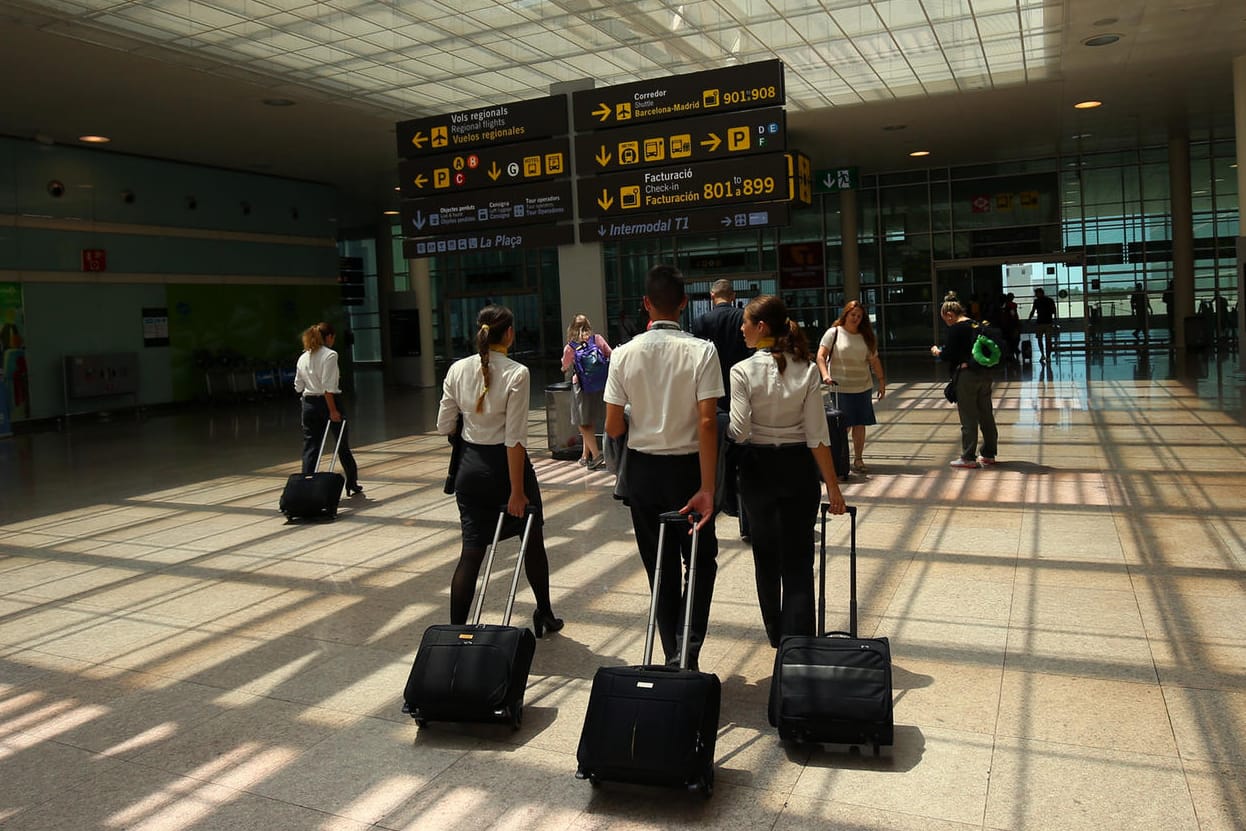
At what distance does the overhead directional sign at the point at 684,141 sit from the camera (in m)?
11.3

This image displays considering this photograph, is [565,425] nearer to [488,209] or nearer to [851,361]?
[488,209]

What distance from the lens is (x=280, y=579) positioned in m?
7.30

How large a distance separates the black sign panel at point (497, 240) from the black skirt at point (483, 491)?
7.45m

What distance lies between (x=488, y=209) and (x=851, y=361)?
5181mm

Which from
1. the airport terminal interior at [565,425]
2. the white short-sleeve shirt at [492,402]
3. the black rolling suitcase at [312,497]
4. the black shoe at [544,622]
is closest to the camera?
the airport terminal interior at [565,425]

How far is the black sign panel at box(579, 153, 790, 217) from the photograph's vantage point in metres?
11.3

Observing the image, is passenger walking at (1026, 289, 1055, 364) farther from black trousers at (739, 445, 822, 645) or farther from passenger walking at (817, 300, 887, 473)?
black trousers at (739, 445, 822, 645)

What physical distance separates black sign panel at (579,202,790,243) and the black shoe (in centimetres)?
647

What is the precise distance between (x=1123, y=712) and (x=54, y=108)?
19.8 m

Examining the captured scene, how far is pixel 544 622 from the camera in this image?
573 cm

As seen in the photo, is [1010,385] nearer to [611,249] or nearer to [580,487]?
[580,487]

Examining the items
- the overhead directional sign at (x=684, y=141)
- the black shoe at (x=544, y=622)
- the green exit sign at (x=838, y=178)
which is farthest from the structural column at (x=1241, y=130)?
the black shoe at (x=544, y=622)

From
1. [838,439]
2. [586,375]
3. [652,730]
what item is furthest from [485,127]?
[652,730]

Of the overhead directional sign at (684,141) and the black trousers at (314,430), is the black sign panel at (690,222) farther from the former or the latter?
the black trousers at (314,430)
